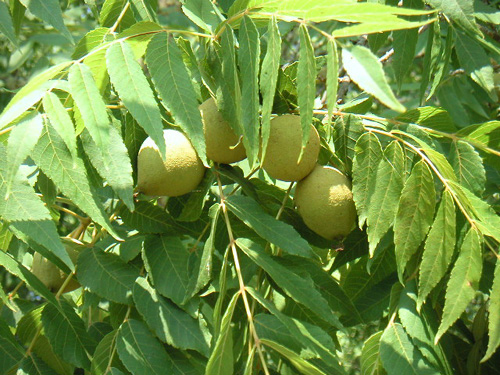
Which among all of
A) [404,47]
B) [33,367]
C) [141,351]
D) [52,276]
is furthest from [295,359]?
[404,47]

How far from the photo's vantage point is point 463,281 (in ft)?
4.62

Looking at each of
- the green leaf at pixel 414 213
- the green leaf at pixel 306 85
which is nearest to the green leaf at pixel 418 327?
the green leaf at pixel 414 213

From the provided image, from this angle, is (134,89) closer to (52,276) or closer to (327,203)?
(327,203)

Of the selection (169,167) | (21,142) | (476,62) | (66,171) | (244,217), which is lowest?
(476,62)

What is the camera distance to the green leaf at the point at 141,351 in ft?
5.02

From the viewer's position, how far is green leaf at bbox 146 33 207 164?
1.45 metres

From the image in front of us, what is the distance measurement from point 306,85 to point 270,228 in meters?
0.34

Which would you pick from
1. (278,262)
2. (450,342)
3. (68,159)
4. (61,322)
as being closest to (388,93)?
(278,262)

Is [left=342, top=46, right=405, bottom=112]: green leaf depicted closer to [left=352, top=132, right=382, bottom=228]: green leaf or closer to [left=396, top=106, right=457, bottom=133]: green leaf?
[left=352, top=132, right=382, bottom=228]: green leaf

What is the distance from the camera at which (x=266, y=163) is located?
1666mm

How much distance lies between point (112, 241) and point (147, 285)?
0.33m

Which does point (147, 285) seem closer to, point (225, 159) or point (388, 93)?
point (225, 159)

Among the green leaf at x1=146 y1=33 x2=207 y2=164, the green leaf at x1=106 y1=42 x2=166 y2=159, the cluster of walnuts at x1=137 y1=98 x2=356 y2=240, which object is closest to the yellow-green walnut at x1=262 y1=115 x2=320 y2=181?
the cluster of walnuts at x1=137 y1=98 x2=356 y2=240

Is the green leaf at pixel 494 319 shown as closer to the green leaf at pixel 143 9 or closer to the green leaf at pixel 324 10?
the green leaf at pixel 324 10
